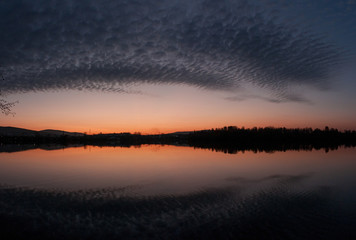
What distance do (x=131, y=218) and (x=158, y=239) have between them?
317cm

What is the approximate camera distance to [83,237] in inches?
435

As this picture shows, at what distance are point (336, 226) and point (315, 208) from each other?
3.21 m

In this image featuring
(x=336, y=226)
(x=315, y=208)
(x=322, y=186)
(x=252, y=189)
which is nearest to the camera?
(x=336, y=226)

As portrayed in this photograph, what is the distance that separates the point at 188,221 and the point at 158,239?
2678 mm

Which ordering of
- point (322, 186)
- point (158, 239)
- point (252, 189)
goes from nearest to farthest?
point (158, 239)
point (252, 189)
point (322, 186)

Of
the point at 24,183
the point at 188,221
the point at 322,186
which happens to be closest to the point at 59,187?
the point at 24,183

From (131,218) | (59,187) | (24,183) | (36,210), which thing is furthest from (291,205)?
(24,183)

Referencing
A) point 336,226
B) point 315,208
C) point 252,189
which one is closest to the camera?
point 336,226

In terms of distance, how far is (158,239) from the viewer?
10922mm

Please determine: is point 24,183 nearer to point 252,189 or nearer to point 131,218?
point 131,218

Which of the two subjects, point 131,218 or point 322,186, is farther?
point 322,186

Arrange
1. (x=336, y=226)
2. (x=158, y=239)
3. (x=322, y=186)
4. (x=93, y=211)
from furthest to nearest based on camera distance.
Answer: (x=322, y=186) < (x=93, y=211) < (x=336, y=226) < (x=158, y=239)

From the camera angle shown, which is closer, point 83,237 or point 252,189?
point 83,237

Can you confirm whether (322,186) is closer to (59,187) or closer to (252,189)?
(252,189)
